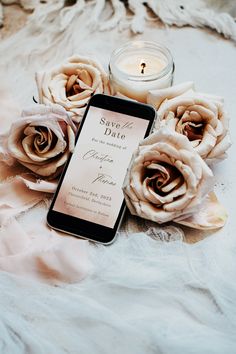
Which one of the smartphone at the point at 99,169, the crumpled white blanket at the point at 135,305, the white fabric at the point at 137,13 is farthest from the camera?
the white fabric at the point at 137,13

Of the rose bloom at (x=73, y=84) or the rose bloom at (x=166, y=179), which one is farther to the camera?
the rose bloom at (x=73, y=84)

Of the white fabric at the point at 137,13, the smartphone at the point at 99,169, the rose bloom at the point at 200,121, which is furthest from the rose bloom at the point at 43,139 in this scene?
the white fabric at the point at 137,13

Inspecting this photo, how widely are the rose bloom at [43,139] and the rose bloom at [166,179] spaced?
0.12 m

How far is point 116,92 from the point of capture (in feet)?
2.47

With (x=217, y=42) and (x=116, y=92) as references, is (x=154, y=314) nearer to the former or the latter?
(x=116, y=92)

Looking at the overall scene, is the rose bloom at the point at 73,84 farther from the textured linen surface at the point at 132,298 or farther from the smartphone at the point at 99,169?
the textured linen surface at the point at 132,298

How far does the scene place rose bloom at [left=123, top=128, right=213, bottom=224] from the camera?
Result: 0.60m

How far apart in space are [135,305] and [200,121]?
27cm

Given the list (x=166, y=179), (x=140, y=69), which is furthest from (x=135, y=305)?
(x=140, y=69)

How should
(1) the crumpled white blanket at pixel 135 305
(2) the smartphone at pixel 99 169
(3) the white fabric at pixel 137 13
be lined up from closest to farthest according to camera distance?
(1) the crumpled white blanket at pixel 135 305 < (2) the smartphone at pixel 99 169 < (3) the white fabric at pixel 137 13

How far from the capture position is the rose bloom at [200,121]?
66cm

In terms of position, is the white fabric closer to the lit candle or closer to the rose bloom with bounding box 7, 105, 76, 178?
the lit candle

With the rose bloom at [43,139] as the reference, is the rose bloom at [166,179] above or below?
above

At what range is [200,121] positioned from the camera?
684 millimetres
